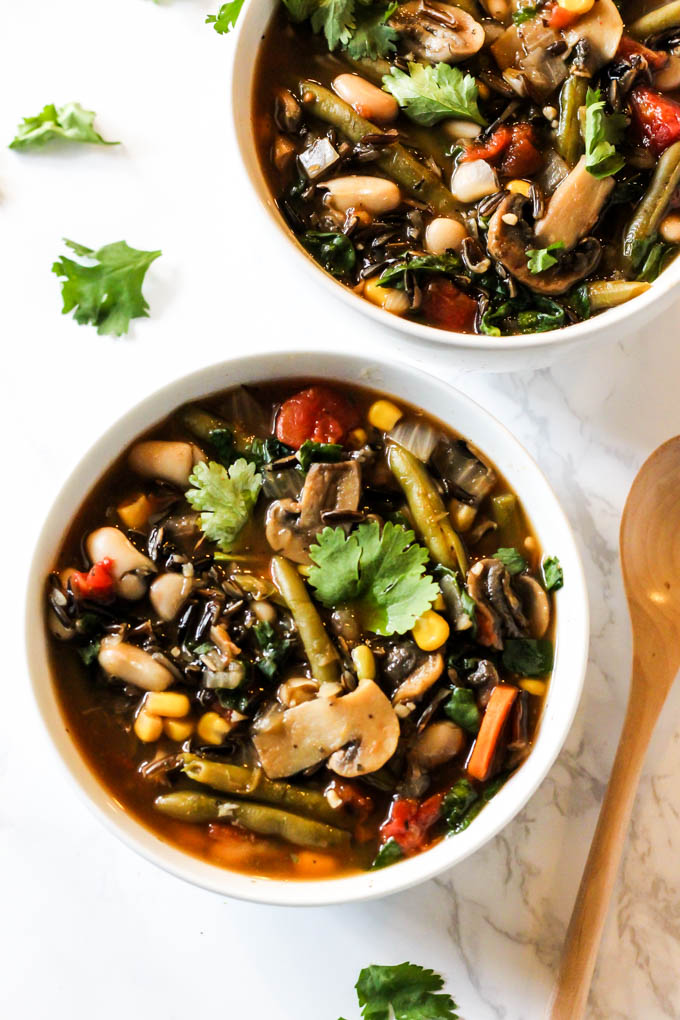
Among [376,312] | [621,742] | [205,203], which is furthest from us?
[205,203]

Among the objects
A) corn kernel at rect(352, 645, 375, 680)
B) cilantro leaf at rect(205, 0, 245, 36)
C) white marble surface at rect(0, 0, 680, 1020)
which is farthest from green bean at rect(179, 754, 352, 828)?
cilantro leaf at rect(205, 0, 245, 36)

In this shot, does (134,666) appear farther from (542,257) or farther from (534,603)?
(542,257)

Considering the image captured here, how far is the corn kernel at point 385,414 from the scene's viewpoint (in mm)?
3205

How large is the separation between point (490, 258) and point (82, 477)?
4.57 ft

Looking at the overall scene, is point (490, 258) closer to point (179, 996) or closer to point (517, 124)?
point (517, 124)

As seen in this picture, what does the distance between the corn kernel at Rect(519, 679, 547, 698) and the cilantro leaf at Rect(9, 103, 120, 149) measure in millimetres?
2355

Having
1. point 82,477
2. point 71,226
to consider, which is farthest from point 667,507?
point 71,226

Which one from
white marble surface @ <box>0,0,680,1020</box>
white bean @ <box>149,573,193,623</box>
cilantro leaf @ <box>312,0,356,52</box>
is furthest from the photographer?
white marble surface @ <box>0,0,680,1020</box>

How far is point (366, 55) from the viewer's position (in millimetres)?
3217

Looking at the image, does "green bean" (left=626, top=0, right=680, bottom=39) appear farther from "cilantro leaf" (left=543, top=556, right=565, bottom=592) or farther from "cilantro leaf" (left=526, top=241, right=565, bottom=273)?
"cilantro leaf" (left=543, top=556, right=565, bottom=592)

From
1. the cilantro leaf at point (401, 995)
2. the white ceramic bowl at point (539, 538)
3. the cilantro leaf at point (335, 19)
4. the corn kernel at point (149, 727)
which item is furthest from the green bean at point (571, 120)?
the cilantro leaf at point (401, 995)

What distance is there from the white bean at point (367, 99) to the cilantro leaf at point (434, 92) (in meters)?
0.03

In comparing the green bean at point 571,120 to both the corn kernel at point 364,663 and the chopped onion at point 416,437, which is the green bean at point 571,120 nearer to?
the chopped onion at point 416,437

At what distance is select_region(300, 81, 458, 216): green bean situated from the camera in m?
3.19
